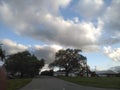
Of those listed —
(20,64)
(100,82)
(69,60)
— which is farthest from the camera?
(69,60)

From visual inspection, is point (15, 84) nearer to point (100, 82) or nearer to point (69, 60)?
point (100, 82)

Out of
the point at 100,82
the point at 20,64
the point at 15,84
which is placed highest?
the point at 20,64

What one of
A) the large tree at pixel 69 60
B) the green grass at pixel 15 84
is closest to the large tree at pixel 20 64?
the large tree at pixel 69 60

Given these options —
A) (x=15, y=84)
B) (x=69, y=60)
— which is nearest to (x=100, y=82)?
(x=15, y=84)

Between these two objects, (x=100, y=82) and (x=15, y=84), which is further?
(x=100, y=82)

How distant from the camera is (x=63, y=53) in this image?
16512 centimetres

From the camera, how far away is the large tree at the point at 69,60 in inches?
6403

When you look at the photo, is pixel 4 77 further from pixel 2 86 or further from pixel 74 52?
pixel 74 52

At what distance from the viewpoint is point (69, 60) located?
162625mm

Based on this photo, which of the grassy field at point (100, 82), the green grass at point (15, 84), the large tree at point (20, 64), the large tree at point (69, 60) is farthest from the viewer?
the large tree at point (69, 60)

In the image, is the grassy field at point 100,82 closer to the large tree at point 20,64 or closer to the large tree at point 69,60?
the large tree at point 20,64

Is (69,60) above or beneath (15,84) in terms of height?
above

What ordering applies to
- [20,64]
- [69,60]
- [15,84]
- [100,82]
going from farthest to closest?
[69,60] < [20,64] < [100,82] < [15,84]

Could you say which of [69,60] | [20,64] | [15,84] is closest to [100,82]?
[15,84]
